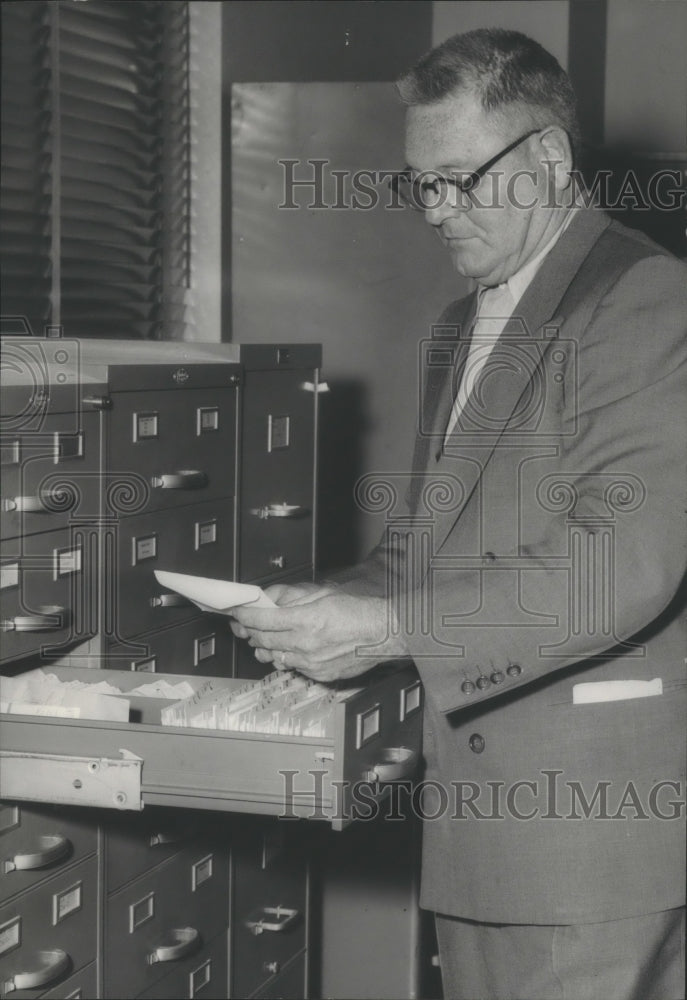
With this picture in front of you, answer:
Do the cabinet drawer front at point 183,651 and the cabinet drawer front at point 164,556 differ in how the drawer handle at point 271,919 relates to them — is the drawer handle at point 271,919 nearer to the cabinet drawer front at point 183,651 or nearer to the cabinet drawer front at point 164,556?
the cabinet drawer front at point 183,651

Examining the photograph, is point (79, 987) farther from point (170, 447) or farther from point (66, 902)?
point (170, 447)

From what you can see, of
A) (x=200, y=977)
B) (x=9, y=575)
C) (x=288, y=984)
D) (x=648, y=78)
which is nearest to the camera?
(x=9, y=575)

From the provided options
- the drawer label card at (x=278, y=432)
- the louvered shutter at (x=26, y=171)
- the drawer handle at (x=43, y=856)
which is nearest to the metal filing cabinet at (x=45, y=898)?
the drawer handle at (x=43, y=856)

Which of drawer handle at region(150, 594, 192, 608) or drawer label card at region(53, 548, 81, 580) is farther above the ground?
drawer label card at region(53, 548, 81, 580)

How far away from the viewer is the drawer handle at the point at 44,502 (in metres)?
1.93

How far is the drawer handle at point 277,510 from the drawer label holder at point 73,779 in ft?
3.82

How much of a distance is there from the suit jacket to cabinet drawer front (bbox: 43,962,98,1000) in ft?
2.44

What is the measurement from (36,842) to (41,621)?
369 mm

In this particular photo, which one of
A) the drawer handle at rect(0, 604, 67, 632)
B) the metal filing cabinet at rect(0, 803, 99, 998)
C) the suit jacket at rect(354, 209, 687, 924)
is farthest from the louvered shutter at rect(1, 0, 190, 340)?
the suit jacket at rect(354, 209, 687, 924)

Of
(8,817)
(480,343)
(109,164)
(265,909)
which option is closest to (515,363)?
(480,343)

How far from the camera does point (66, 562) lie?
2094mm

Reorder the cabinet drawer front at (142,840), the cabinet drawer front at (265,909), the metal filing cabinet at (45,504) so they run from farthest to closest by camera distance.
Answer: the cabinet drawer front at (265,909), the cabinet drawer front at (142,840), the metal filing cabinet at (45,504)

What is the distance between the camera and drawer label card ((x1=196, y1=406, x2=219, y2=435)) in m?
2.55

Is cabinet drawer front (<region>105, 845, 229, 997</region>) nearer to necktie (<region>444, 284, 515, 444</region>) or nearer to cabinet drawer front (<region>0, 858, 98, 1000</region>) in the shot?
cabinet drawer front (<region>0, 858, 98, 1000</region>)
